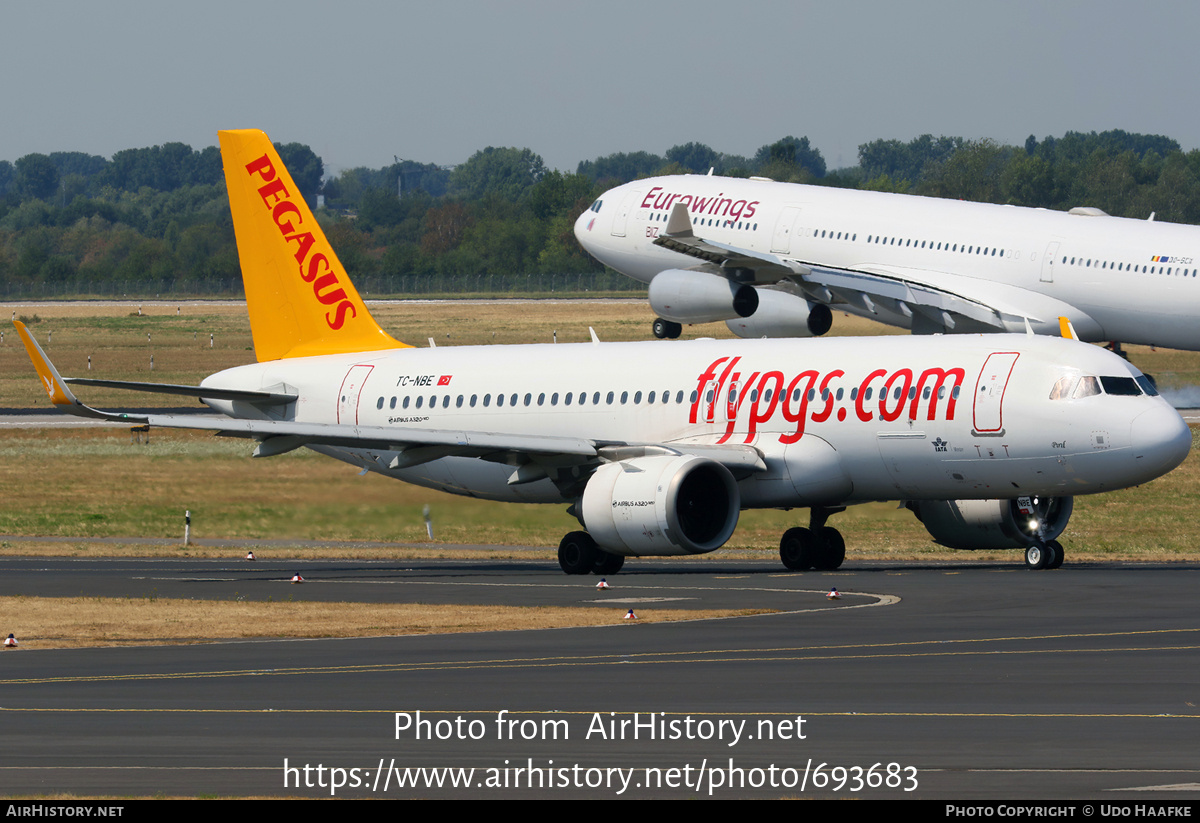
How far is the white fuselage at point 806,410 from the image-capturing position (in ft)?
114

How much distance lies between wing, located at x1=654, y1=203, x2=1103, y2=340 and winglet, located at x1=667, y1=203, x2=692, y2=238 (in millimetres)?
348

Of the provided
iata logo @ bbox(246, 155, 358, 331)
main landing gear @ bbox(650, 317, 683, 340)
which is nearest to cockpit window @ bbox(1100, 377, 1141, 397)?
iata logo @ bbox(246, 155, 358, 331)

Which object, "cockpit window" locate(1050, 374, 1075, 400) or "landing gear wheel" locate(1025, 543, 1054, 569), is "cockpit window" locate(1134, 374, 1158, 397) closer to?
"cockpit window" locate(1050, 374, 1075, 400)

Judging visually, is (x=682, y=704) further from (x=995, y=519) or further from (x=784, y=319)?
(x=784, y=319)

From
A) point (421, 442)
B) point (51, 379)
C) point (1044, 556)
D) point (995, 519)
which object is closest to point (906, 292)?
point (995, 519)

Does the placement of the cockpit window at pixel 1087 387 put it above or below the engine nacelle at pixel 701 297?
below

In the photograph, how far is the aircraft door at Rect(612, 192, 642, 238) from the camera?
68.2m

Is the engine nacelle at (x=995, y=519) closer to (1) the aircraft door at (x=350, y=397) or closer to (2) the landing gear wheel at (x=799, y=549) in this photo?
(2) the landing gear wheel at (x=799, y=549)

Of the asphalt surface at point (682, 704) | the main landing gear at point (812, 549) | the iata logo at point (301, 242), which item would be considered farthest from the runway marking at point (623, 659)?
the iata logo at point (301, 242)

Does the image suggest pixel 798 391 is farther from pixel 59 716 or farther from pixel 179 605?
pixel 59 716

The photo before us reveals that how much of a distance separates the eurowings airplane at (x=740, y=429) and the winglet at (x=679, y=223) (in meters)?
13.9

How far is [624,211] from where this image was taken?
68.4 meters

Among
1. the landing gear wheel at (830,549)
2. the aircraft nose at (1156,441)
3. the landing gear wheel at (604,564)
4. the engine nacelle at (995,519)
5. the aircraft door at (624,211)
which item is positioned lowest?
the landing gear wheel at (604,564)
